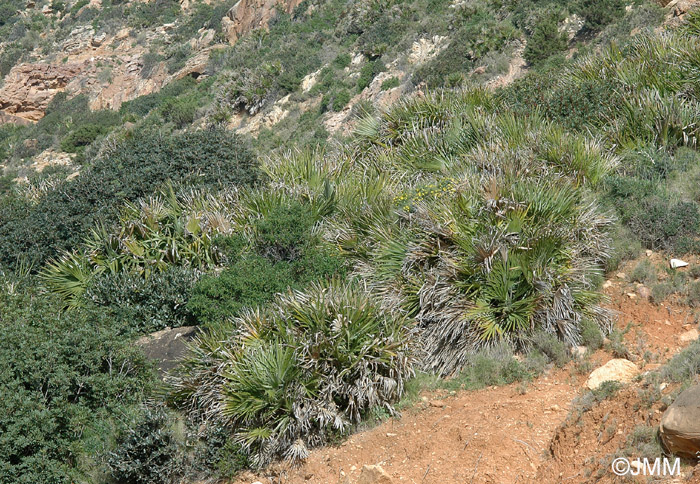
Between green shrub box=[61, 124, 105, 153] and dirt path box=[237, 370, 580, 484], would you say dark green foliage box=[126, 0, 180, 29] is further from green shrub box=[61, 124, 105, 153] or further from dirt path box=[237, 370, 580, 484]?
dirt path box=[237, 370, 580, 484]

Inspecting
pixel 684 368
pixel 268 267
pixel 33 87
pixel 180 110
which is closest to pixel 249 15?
pixel 180 110

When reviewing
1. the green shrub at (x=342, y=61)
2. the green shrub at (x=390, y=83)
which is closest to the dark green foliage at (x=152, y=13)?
the green shrub at (x=342, y=61)

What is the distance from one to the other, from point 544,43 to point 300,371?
17.2 metres

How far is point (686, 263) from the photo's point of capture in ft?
29.2

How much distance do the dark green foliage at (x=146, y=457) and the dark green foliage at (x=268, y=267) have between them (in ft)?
6.12

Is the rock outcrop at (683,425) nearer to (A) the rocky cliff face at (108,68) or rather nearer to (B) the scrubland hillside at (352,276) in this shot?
(B) the scrubland hillside at (352,276)

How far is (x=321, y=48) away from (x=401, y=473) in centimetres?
2898

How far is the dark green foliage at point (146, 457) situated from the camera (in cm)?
747

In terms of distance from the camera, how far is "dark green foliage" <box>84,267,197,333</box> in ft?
34.8

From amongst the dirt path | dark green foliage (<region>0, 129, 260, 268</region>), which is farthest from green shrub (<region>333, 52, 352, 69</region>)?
the dirt path

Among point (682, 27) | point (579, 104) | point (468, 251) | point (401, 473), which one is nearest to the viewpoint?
point (401, 473)

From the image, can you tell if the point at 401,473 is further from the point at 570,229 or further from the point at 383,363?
the point at 570,229

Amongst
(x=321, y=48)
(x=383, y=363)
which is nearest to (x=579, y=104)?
(x=383, y=363)

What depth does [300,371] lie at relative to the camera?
24.7ft
